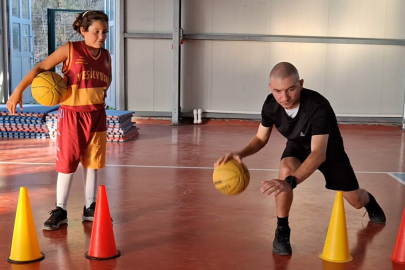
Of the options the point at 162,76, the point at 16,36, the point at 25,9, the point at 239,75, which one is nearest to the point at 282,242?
the point at 239,75

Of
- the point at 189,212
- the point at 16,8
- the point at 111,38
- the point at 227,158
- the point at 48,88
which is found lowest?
the point at 189,212

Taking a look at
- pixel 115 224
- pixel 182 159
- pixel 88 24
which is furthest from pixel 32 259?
pixel 182 159

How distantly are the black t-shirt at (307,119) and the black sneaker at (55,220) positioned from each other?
2053 millimetres

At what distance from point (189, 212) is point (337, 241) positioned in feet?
5.91

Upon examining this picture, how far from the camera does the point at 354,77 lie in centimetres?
1364

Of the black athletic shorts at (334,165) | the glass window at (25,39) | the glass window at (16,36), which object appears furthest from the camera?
the glass window at (25,39)

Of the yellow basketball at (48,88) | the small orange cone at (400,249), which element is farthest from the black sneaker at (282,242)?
the yellow basketball at (48,88)

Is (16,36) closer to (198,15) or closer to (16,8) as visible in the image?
(16,8)

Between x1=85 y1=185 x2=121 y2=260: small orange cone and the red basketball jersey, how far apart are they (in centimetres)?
110

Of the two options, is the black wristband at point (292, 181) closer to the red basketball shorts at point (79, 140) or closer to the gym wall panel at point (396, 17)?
the red basketball shorts at point (79, 140)

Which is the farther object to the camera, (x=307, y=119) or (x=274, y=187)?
(x=307, y=119)

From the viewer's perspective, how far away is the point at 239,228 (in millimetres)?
5109

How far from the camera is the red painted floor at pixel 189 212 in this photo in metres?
4.29

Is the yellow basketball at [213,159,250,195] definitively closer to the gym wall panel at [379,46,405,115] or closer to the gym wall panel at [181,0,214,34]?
the gym wall panel at [181,0,214,34]
